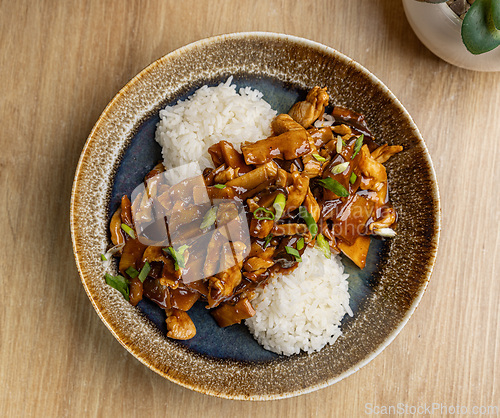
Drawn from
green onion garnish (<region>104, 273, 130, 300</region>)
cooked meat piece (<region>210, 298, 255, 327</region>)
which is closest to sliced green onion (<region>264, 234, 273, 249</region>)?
cooked meat piece (<region>210, 298, 255, 327</region>)

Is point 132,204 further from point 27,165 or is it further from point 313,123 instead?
point 313,123

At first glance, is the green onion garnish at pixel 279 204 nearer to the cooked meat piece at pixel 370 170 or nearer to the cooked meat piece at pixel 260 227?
the cooked meat piece at pixel 260 227

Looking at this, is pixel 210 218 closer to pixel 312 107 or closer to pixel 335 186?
pixel 335 186

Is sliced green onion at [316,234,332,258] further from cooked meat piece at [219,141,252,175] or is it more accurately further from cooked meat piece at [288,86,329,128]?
cooked meat piece at [288,86,329,128]

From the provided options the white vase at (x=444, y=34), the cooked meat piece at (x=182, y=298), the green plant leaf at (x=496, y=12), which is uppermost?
the green plant leaf at (x=496, y=12)

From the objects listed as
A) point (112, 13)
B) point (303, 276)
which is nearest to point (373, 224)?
point (303, 276)

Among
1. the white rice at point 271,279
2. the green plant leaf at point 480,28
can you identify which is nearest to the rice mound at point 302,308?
the white rice at point 271,279
